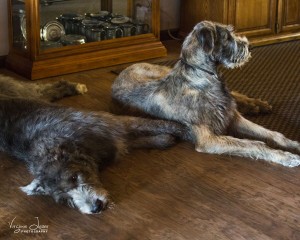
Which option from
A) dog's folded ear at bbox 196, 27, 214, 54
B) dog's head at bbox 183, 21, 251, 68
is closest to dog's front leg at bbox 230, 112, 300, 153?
dog's head at bbox 183, 21, 251, 68

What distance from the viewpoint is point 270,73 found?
184 inches

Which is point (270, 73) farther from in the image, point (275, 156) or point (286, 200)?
point (286, 200)

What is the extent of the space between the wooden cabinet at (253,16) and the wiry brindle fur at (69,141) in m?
2.34

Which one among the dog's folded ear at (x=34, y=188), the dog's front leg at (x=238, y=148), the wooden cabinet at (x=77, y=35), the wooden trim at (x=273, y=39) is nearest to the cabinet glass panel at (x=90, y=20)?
the wooden cabinet at (x=77, y=35)

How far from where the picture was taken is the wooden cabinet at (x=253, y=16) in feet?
17.8

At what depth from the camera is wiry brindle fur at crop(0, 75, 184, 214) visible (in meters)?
2.76

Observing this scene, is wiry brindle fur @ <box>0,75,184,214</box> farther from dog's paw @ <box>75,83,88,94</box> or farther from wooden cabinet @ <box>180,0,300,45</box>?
wooden cabinet @ <box>180,0,300,45</box>

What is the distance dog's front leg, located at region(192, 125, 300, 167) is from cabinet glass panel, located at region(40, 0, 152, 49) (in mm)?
1843

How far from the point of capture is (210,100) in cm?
333

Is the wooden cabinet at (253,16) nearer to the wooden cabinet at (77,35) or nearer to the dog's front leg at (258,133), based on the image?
the wooden cabinet at (77,35)

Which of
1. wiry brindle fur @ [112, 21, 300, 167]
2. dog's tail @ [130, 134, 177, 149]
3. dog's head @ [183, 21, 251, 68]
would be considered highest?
dog's head @ [183, 21, 251, 68]

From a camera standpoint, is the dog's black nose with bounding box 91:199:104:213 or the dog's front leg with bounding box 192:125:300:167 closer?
the dog's black nose with bounding box 91:199:104:213

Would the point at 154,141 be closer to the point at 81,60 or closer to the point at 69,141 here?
the point at 69,141

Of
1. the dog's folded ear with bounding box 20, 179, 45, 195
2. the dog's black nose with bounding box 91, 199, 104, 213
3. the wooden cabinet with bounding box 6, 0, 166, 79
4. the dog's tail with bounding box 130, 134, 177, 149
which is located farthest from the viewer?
the wooden cabinet with bounding box 6, 0, 166, 79
